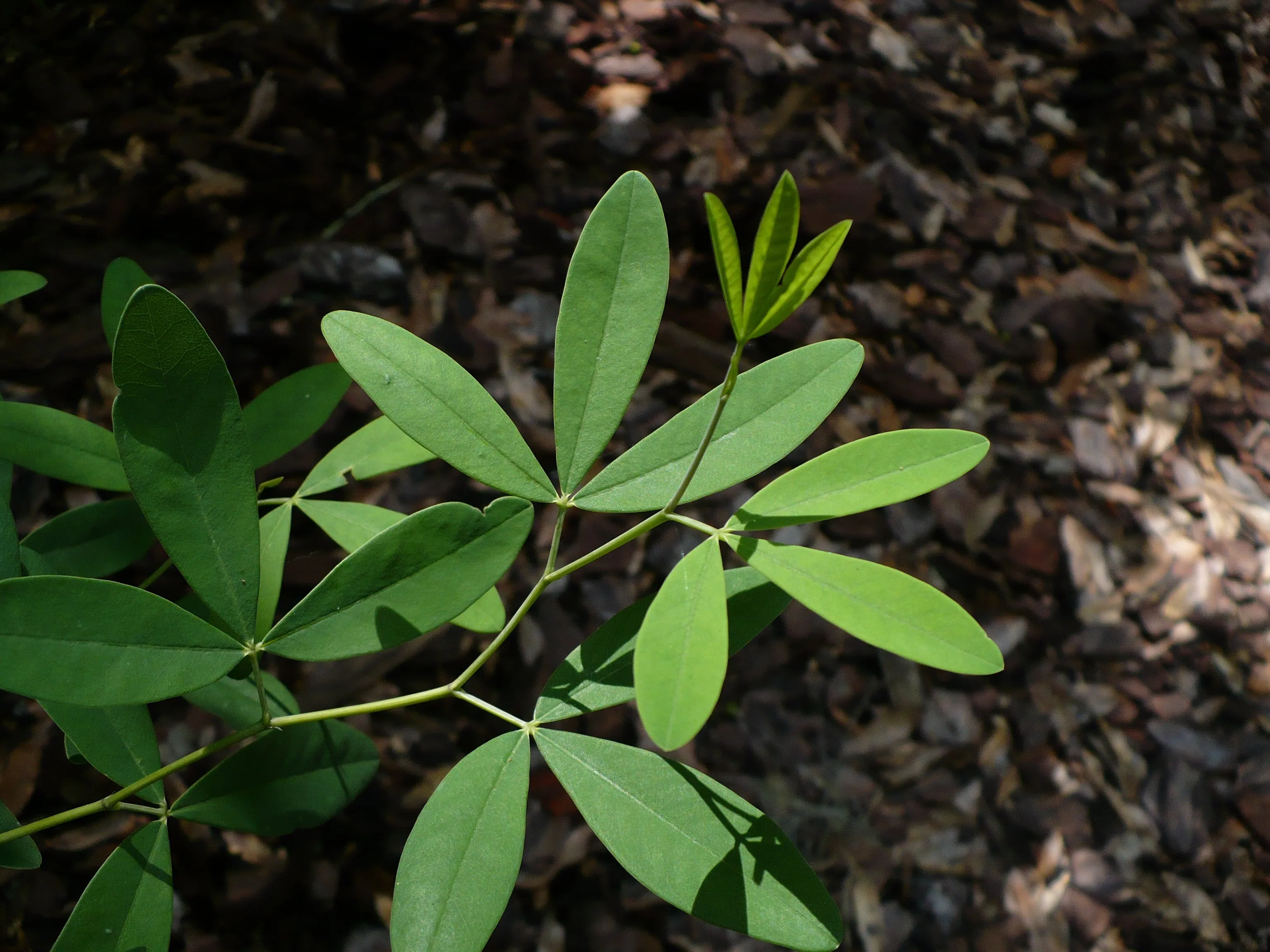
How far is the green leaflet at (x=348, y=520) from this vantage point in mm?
628

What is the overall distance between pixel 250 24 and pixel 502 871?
1411 millimetres

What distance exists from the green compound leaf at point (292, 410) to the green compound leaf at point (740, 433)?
0.24 meters

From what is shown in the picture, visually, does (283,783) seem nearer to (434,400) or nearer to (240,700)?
(240,700)

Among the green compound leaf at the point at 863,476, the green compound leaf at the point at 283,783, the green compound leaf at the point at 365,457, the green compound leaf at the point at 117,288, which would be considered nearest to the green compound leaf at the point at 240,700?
the green compound leaf at the point at 283,783

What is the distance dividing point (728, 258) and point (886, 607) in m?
0.18

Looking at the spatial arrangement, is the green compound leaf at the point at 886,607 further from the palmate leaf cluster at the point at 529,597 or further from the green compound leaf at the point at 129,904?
the green compound leaf at the point at 129,904

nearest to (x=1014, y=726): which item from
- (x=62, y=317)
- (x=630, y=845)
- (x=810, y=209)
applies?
(x=810, y=209)

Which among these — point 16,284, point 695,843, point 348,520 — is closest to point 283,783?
point 348,520

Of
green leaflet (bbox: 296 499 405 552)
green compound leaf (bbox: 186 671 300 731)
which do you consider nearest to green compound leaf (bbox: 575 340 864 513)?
green leaflet (bbox: 296 499 405 552)

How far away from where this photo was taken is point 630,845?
0.46m

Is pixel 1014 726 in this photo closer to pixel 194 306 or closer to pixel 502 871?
pixel 502 871

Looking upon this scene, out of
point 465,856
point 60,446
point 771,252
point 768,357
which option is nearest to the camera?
point 771,252

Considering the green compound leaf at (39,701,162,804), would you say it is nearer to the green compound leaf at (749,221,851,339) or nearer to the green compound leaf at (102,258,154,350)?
the green compound leaf at (102,258,154,350)

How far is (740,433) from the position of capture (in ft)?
1.61
